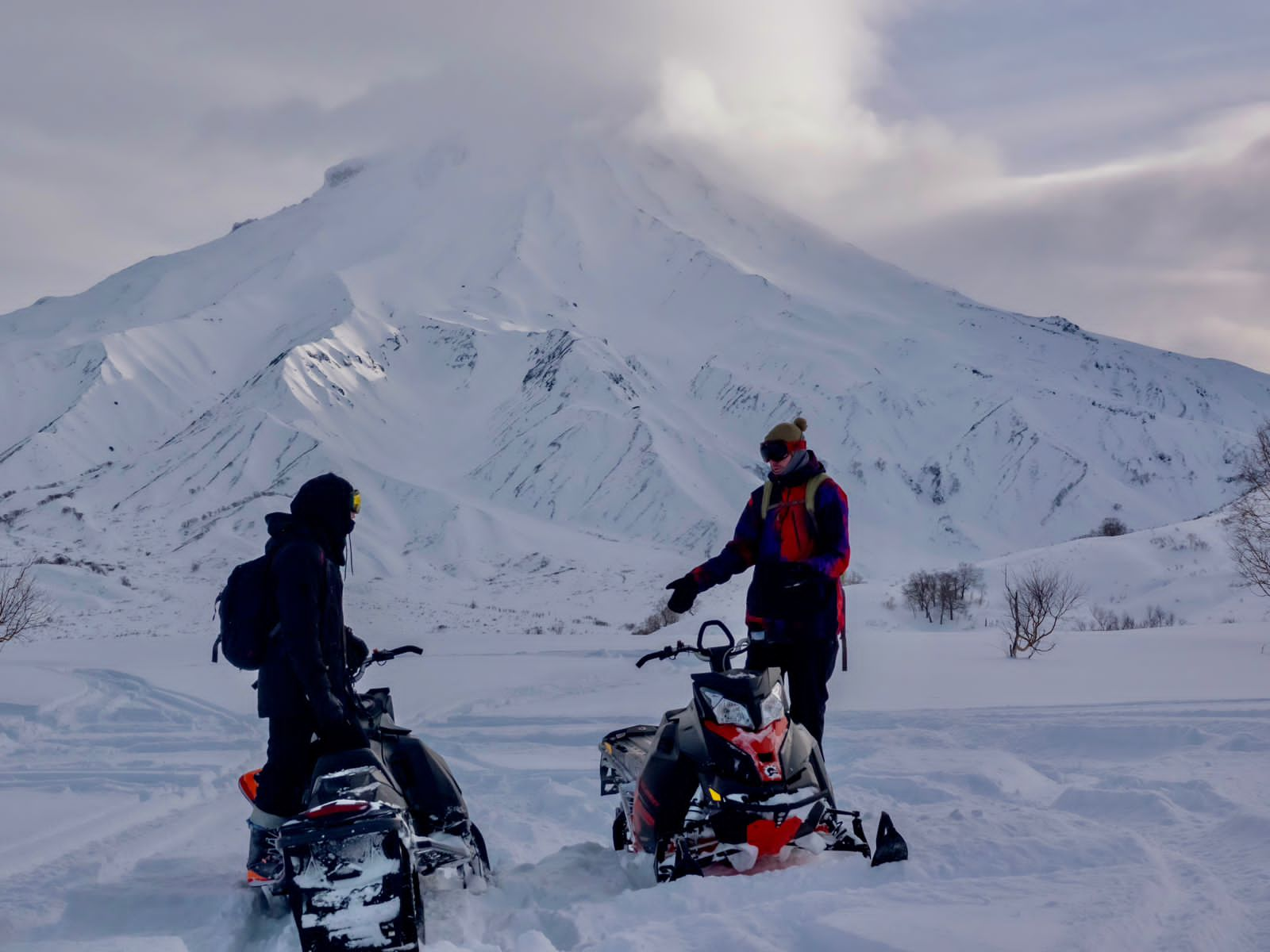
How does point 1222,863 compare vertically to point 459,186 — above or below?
below

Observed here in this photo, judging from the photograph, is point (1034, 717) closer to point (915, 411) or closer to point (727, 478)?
point (727, 478)

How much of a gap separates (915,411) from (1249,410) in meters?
40.7

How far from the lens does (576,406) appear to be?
8194cm

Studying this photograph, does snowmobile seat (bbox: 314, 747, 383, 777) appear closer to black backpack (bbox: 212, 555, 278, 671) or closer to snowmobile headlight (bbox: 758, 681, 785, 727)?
black backpack (bbox: 212, 555, 278, 671)

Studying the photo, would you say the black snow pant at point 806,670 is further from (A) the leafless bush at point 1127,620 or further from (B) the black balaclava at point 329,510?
(A) the leafless bush at point 1127,620

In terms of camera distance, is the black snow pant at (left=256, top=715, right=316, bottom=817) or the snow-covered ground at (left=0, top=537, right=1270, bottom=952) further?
the black snow pant at (left=256, top=715, right=316, bottom=817)

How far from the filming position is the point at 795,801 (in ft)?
13.6

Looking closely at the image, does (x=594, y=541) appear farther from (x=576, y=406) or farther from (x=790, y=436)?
(x=790, y=436)

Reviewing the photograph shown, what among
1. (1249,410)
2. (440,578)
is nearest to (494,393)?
(440,578)

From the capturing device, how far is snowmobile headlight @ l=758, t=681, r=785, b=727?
4.25 meters

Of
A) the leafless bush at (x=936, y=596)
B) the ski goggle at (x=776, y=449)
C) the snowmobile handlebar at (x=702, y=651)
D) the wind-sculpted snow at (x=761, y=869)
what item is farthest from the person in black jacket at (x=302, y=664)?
the leafless bush at (x=936, y=596)

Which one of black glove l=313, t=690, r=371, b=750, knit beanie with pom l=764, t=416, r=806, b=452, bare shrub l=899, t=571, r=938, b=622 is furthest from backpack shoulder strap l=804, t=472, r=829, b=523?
bare shrub l=899, t=571, r=938, b=622

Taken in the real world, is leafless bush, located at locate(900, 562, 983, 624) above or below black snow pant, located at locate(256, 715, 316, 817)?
above

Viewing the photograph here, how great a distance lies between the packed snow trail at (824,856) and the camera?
336 centimetres
